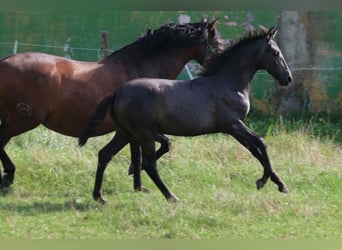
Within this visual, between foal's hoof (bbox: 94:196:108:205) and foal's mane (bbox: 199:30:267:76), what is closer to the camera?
foal's hoof (bbox: 94:196:108:205)

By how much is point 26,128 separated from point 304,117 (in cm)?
636

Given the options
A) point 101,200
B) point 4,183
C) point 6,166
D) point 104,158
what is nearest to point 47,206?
point 101,200

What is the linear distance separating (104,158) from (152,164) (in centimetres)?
53

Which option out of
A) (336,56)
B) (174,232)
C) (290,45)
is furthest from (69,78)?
(336,56)

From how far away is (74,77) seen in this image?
8539mm

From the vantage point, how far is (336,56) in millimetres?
14055

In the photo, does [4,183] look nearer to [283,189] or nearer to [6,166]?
[6,166]

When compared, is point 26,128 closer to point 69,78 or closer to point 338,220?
point 69,78

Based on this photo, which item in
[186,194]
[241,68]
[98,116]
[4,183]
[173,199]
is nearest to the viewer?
[98,116]

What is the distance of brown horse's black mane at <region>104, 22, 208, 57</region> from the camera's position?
8961mm

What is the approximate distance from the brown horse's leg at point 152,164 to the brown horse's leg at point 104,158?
0.33 meters

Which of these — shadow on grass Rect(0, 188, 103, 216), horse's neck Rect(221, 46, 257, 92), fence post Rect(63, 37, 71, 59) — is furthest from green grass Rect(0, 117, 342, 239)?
fence post Rect(63, 37, 71, 59)

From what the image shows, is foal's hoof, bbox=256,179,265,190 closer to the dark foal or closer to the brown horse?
the dark foal

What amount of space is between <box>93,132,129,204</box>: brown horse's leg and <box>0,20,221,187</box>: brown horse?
21.0 inches
